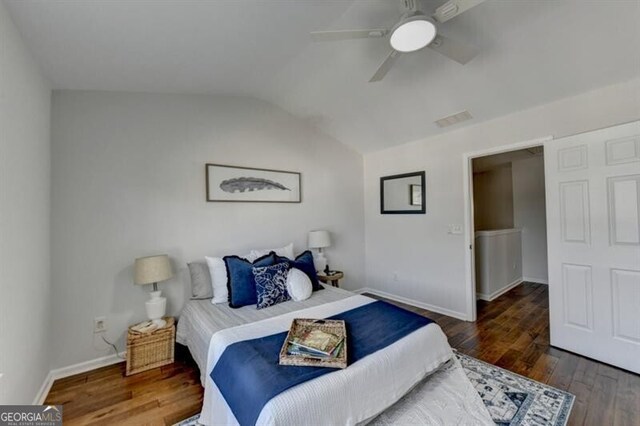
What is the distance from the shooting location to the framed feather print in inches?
125

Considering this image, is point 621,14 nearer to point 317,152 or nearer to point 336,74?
point 336,74

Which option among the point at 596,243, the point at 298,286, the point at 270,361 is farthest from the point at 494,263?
the point at 270,361

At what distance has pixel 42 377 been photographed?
6.93 feet

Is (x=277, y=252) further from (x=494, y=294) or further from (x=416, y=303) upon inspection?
(x=494, y=294)

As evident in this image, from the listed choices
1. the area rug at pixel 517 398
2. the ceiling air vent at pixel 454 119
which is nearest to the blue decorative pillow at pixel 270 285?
the area rug at pixel 517 398

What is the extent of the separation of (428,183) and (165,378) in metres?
3.74

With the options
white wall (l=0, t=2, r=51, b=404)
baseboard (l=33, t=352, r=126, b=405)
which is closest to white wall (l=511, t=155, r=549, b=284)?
baseboard (l=33, t=352, r=126, b=405)

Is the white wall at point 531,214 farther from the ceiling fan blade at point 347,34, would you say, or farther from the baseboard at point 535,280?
the ceiling fan blade at point 347,34

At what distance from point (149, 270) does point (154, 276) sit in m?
0.07

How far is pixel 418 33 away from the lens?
163cm

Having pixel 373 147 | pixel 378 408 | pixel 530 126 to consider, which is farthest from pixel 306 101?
pixel 378 408

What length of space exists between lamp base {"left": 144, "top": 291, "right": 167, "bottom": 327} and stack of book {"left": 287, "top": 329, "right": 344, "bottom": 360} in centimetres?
157

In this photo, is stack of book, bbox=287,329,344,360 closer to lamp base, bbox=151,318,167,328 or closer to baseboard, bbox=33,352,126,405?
lamp base, bbox=151,318,167,328

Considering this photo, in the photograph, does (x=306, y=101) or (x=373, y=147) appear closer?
(x=306, y=101)
